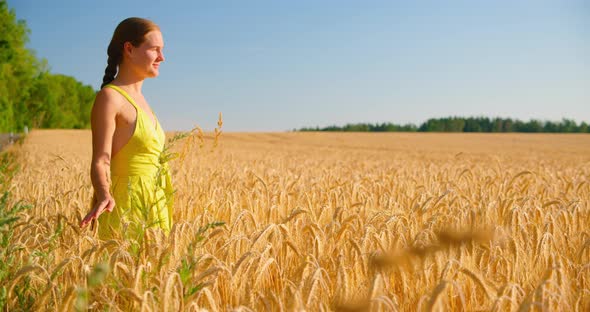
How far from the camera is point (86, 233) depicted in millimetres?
2479

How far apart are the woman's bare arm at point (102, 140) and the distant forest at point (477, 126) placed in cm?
7434

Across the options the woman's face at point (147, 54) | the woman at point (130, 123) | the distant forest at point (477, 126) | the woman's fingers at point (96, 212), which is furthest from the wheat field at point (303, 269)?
the distant forest at point (477, 126)

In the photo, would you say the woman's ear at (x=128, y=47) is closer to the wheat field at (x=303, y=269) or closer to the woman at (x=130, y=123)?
the woman at (x=130, y=123)

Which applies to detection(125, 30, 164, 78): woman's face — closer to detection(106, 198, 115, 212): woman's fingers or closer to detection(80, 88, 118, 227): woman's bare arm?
detection(80, 88, 118, 227): woman's bare arm

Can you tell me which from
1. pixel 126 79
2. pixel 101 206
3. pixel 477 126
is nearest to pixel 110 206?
pixel 101 206

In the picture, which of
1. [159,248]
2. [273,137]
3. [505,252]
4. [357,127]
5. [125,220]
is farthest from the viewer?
[357,127]

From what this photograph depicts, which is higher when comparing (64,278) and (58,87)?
(58,87)

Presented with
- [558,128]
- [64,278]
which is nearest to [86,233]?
[64,278]

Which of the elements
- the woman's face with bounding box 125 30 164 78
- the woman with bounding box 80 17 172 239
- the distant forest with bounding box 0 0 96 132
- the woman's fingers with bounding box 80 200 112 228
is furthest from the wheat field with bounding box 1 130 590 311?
the distant forest with bounding box 0 0 96 132

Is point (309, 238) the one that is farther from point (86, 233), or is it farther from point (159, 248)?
point (86, 233)

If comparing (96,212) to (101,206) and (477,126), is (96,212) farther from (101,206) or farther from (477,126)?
(477,126)

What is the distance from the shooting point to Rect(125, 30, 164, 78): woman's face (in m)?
2.67

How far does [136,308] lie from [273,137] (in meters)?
36.3

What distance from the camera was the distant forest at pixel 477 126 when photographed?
7131cm
